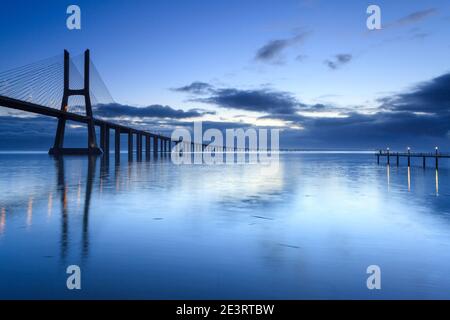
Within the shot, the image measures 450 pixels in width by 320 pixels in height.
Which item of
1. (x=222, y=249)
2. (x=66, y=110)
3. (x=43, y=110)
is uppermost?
(x=66, y=110)

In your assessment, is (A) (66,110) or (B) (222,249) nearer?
(B) (222,249)

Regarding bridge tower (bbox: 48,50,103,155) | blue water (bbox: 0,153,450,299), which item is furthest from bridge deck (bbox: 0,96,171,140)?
blue water (bbox: 0,153,450,299)

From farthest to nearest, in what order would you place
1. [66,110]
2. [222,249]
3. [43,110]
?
[66,110] < [43,110] < [222,249]

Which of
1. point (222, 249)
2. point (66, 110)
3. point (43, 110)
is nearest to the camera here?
point (222, 249)

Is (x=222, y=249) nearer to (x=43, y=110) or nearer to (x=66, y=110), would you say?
(x=43, y=110)

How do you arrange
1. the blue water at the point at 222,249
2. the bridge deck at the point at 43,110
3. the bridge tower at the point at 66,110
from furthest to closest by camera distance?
the bridge tower at the point at 66,110 → the bridge deck at the point at 43,110 → the blue water at the point at 222,249

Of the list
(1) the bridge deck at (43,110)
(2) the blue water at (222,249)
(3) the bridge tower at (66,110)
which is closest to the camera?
(2) the blue water at (222,249)

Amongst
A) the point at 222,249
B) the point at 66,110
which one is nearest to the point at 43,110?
the point at 66,110

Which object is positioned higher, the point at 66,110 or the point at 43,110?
the point at 66,110

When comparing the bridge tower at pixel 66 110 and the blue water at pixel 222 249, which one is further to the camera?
the bridge tower at pixel 66 110

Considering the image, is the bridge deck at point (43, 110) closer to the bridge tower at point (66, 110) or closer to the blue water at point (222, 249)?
the bridge tower at point (66, 110)

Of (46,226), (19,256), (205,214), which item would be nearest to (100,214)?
(46,226)

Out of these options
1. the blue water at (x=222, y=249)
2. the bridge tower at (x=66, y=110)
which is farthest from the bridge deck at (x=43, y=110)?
the blue water at (x=222, y=249)
